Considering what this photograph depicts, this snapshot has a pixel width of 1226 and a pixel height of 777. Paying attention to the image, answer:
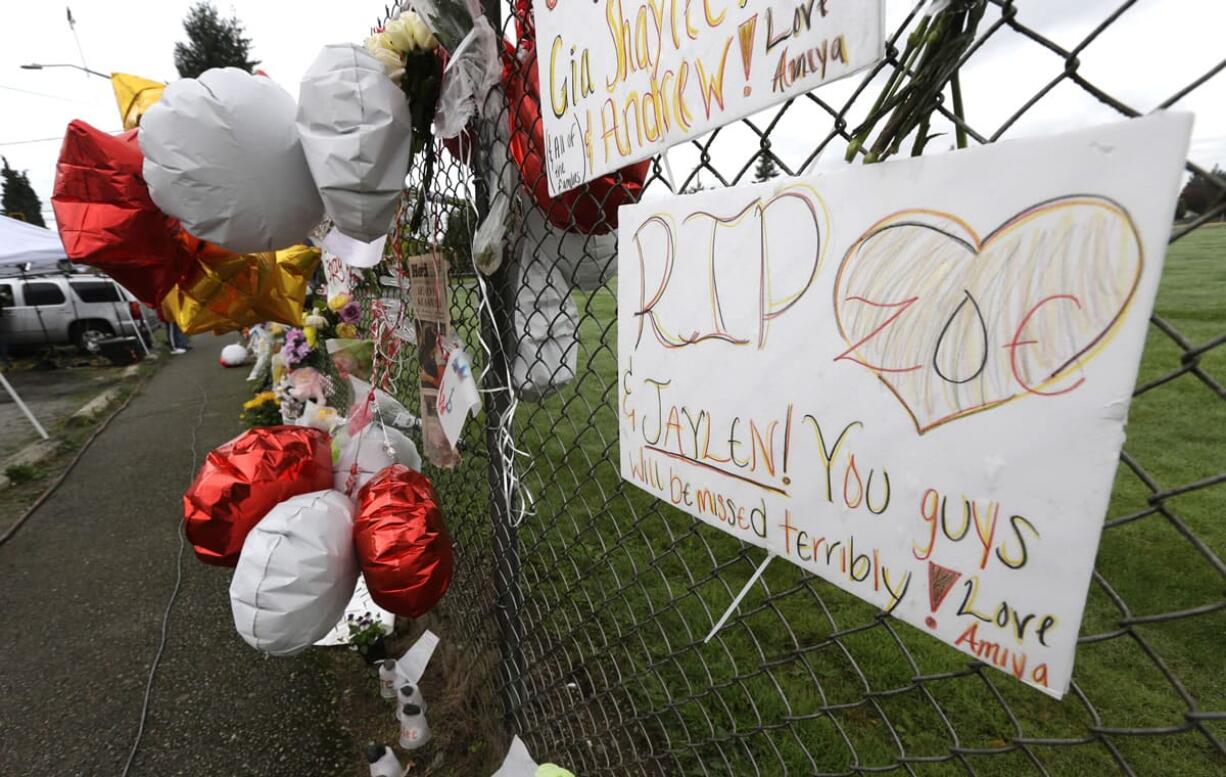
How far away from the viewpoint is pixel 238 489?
1.37 m

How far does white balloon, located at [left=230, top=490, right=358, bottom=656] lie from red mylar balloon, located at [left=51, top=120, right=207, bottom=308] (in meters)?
0.65

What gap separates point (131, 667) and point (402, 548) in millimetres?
2376

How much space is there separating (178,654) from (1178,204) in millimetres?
3584

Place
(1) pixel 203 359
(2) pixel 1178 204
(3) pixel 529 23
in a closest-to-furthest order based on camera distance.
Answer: (2) pixel 1178 204, (3) pixel 529 23, (1) pixel 203 359

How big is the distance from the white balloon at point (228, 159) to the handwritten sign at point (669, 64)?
0.62 metres

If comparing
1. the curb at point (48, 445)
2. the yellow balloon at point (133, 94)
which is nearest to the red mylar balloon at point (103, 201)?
the yellow balloon at point (133, 94)

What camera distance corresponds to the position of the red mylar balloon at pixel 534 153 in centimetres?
100

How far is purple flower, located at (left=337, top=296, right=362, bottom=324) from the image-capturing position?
2.83 metres

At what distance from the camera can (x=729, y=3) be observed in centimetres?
58

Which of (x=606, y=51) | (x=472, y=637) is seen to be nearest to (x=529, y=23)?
(x=606, y=51)

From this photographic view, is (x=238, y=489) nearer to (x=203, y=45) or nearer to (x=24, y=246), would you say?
(x=24, y=246)

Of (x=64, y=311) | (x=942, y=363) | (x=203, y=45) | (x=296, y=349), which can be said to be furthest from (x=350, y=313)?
(x=203, y=45)

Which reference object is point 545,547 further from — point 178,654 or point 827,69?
point 827,69

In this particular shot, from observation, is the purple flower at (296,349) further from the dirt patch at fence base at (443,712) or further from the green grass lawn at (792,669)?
the dirt patch at fence base at (443,712)
